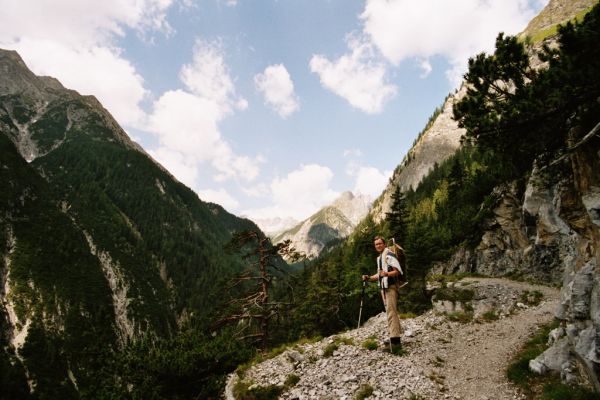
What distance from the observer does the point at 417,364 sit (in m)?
10.2

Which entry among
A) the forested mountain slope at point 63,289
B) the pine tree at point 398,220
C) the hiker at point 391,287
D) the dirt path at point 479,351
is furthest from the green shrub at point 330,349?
the forested mountain slope at point 63,289

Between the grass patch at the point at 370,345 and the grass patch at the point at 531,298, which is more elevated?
the grass patch at the point at 370,345

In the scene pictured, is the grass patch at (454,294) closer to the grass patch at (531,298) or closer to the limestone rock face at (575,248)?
the grass patch at (531,298)

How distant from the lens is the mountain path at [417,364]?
8.88 metres

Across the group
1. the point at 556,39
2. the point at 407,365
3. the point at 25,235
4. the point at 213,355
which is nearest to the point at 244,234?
the point at 213,355

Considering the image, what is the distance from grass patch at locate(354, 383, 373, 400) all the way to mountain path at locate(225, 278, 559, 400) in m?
0.09

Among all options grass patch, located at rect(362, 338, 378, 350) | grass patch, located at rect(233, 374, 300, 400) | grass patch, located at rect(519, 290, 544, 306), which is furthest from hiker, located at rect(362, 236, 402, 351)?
grass patch, located at rect(519, 290, 544, 306)

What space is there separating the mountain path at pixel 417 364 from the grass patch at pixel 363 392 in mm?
93

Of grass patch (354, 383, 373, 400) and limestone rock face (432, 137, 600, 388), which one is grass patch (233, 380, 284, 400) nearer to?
grass patch (354, 383, 373, 400)

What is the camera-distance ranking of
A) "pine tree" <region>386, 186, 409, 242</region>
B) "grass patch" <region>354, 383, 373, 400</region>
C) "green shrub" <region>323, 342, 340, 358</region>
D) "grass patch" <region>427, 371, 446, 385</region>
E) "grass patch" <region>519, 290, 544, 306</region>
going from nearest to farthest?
"grass patch" <region>354, 383, 373, 400</region> < "grass patch" <region>427, 371, 446, 385</region> < "green shrub" <region>323, 342, 340, 358</region> < "grass patch" <region>519, 290, 544, 306</region> < "pine tree" <region>386, 186, 409, 242</region>

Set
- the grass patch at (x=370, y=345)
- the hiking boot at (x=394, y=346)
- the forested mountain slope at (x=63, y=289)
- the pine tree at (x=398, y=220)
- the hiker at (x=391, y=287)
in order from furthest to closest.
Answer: the forested mountain slope at (x=63, y=289)
the pine tree at (x=398, y=220)
the grass patch at (x=370, y=345)
the hiking boot at (x=394, y=346)
the hiker at (x=391, y=287)

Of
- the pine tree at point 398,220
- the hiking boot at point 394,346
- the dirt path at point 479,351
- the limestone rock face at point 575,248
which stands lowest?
the dirt path at point 479,351

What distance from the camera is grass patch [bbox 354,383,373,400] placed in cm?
873

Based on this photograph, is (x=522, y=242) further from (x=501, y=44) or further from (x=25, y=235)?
(x=25, y=235)
